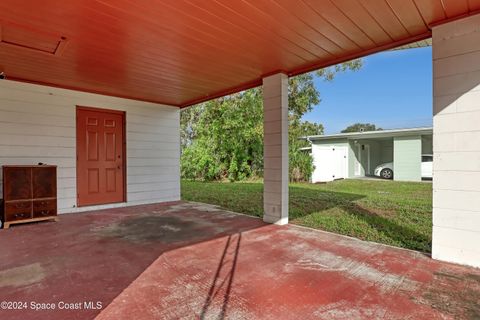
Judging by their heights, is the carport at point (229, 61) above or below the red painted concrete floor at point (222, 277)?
above

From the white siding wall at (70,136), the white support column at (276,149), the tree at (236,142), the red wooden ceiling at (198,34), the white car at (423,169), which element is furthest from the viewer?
the white car at (423,169)

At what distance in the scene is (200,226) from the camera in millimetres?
3990

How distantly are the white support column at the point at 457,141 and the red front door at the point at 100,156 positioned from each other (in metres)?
5.65

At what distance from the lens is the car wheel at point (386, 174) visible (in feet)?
40.9

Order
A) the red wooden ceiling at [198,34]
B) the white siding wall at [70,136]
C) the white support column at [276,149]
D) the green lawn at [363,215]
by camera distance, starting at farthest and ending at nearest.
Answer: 1. the white siding wall at [70,136]
2. the white support column at [276,149]
3. the green lawn at [363,215]
4. the red wooden ceiling at [198,34]

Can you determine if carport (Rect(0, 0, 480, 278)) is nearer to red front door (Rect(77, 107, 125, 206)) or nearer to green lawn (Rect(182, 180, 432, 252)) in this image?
red front door (Rect(77, 107, 125, 206))

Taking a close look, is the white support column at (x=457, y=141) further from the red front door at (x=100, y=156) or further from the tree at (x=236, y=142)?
the tree at (x=236, y=142)

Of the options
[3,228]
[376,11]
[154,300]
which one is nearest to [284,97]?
[376,11]

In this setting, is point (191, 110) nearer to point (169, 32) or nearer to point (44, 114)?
point (44, 114)

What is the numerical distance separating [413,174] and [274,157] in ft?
31.4

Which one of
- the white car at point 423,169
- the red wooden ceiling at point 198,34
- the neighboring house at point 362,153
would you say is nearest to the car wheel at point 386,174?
the white car at point 423,169

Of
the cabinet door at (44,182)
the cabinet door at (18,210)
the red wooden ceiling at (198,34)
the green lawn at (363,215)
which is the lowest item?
the green lawn at (363,215)

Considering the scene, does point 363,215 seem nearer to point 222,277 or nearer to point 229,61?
point 222,277

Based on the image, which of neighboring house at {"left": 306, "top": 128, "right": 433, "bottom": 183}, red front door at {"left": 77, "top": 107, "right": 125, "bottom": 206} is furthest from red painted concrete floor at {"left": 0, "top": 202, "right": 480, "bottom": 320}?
neighboring house at {"left": 306, "top": 128, "right": 433, "bottom": 183}
